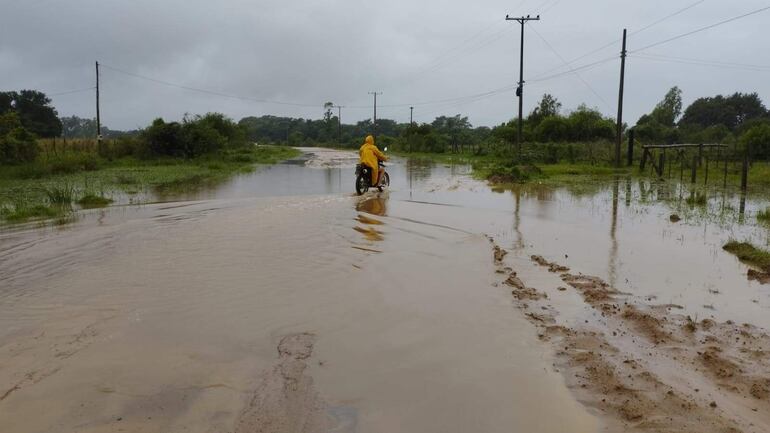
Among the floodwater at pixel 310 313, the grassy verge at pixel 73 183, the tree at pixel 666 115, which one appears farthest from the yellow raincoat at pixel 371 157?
the tree at pixel 666 115

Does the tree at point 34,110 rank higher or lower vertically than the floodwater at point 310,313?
higher

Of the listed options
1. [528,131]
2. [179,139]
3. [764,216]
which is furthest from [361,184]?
[528,131]

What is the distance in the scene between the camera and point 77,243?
31.6 feet

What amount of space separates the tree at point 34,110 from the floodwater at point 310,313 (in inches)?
2193

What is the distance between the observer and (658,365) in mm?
4711

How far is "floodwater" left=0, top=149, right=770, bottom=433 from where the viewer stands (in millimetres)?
4020

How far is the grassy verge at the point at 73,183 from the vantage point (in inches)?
531

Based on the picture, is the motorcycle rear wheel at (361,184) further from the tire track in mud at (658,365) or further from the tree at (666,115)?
the tree at (666,115)

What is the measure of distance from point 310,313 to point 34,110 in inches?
2594

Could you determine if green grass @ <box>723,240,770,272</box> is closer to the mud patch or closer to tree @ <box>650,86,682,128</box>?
the mud patch

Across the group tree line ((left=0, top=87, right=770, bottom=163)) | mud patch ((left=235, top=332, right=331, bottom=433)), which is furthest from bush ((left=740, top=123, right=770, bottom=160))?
mud patch ((left=235, top=332, right=331, bottom=433))

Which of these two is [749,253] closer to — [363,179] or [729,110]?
[363,179]

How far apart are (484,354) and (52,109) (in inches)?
2697

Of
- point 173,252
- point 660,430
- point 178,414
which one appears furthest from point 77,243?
point 660,430
